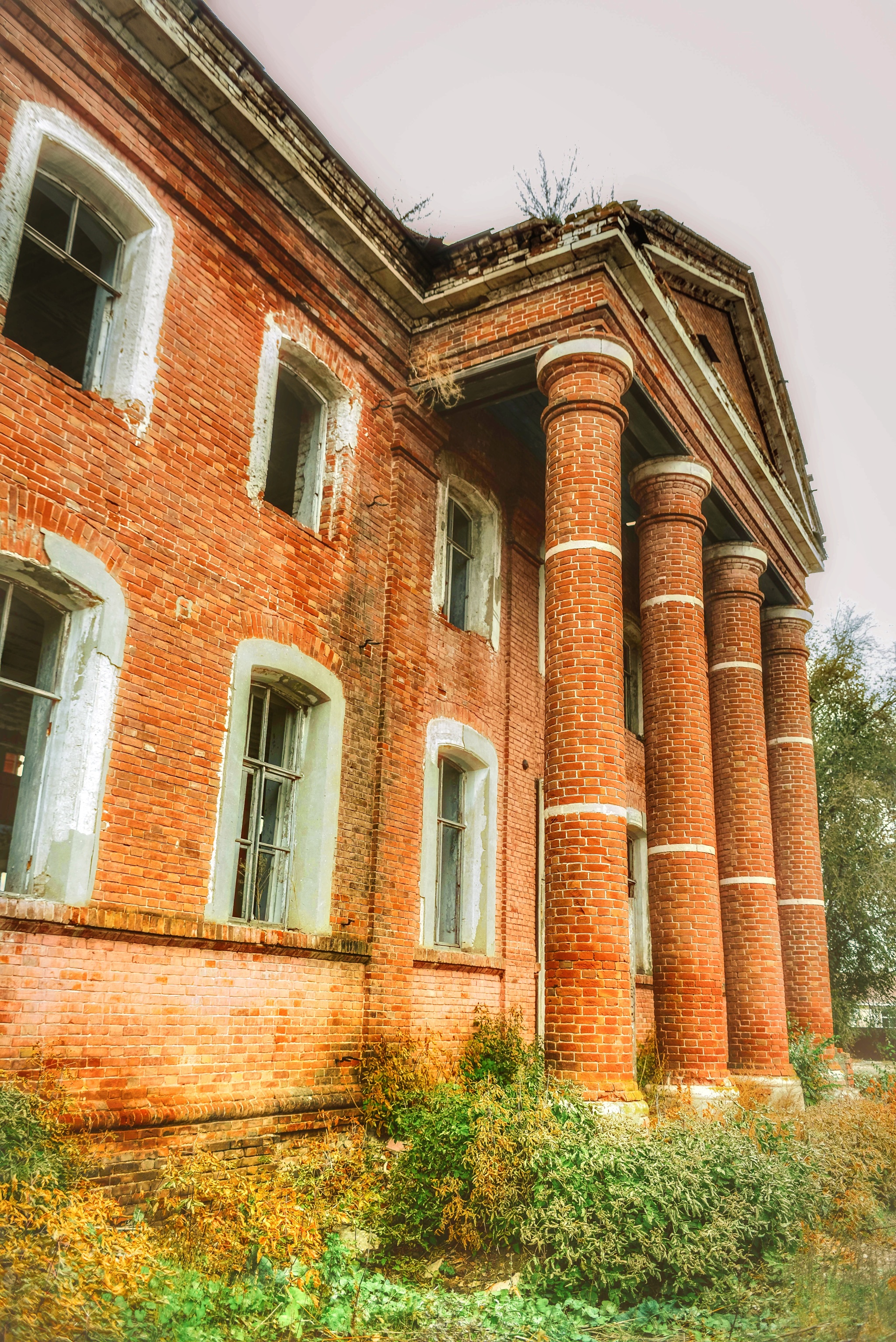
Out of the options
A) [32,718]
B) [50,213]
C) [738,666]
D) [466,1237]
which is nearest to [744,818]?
[738,666]

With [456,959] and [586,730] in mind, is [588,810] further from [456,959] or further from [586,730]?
[456,959]

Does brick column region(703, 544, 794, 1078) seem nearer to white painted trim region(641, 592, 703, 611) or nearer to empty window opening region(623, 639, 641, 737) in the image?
empty window opening region(623, 639, 641, 737)

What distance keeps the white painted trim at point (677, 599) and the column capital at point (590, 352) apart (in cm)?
257

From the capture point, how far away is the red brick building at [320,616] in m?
6.39

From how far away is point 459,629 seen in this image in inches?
417

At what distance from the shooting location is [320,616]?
8648 millimetres

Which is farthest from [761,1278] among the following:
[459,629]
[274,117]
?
[274,117]

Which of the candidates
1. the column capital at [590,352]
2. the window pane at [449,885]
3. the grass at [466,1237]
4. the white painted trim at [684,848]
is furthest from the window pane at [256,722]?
the white painted trim at [684,848]

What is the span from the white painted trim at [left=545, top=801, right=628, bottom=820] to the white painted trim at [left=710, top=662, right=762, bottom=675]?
17.8 ft

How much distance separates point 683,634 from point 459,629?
2561 millimetres

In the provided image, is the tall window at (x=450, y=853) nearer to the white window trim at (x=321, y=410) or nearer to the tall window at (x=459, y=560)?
the tall window at (x=459, y=560)

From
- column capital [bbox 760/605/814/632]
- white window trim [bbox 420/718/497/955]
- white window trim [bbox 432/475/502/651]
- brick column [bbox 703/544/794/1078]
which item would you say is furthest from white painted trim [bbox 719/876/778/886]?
column capital [bbox 760/605/814/632]

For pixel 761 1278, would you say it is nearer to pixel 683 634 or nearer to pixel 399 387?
pixel 683 634

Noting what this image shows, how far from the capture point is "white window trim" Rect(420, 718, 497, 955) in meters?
9.57
